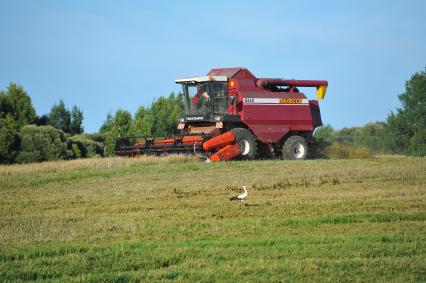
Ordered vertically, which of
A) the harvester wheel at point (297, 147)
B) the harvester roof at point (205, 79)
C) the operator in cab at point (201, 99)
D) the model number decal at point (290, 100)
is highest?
the harvester roof at point (205, 79)

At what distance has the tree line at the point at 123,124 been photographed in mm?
36159

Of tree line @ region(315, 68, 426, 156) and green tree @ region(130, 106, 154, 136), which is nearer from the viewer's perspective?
green tree @ region(130, 106, 154, 136)

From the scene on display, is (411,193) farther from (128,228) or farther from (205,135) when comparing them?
(205,135)

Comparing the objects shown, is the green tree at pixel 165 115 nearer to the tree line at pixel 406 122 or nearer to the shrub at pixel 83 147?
the shrub at pixel 83 147

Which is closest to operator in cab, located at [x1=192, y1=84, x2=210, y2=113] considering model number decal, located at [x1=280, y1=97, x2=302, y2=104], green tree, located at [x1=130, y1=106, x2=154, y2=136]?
model number decal, located at [x1=280, y1=97, x2=302, y2=104]

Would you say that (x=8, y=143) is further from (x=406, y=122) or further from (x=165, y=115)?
(x=406, y=122)

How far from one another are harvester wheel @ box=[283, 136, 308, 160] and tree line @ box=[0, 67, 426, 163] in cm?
944

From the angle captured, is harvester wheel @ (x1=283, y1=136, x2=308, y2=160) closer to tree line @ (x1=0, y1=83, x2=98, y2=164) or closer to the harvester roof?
the harvester roof

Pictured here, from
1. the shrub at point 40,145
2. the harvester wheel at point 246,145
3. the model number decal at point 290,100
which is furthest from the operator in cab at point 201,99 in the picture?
the shrub at point 40,145

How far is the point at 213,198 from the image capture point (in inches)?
628

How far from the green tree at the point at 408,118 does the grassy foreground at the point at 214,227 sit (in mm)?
28662

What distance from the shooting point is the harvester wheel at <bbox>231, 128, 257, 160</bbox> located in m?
26.8

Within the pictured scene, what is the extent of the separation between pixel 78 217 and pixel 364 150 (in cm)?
2000

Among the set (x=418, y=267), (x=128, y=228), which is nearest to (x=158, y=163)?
(x=128, y=228)
